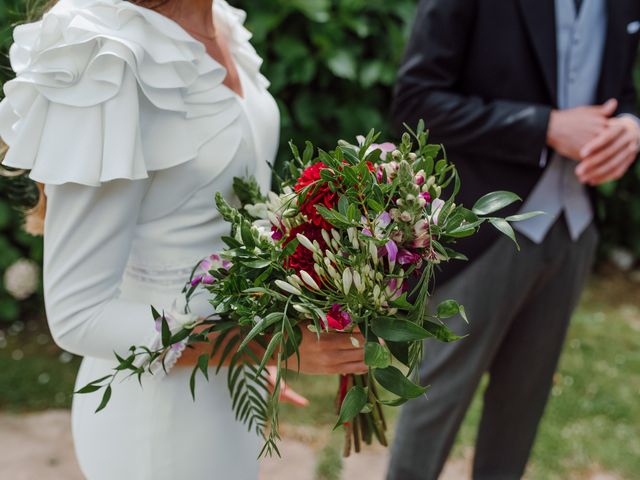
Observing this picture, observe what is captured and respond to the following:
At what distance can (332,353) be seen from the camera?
1.46 metres

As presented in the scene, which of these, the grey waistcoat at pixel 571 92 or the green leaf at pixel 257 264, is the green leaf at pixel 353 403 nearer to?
the green leaf at pixel 257 264

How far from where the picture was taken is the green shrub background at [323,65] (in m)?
4.26

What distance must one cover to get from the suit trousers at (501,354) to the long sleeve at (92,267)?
3.99 ft

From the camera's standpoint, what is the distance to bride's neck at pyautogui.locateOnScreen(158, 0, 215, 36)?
5.07ft

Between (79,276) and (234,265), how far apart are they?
29cm

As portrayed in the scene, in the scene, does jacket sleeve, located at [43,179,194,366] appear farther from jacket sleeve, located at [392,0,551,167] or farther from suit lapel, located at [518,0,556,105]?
suit lapel, located at [518,0,556,105]

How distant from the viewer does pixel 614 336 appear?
477 centimetres

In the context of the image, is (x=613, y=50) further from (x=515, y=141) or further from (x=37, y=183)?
(x=37, y=183)

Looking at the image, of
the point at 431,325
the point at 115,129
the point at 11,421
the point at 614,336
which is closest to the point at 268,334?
the point at 431,325

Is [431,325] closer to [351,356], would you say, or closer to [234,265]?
[351,356]

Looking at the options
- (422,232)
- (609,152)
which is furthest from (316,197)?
(609,152)

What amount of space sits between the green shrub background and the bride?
103 inches

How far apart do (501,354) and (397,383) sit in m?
1.58

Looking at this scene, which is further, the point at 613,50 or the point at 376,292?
the point at 613,50
